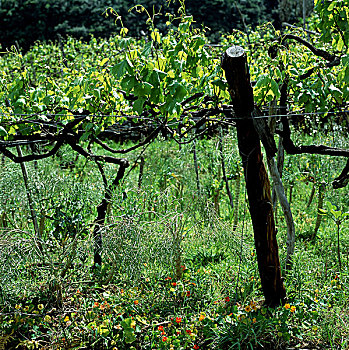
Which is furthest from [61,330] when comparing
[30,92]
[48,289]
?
[30,92]

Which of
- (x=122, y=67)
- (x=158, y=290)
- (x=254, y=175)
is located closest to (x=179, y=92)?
(x=122, y=67)

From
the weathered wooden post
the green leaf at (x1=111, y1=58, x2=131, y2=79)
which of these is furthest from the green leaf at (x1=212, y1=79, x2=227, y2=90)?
the green leaf at (x1=111, y1=58, x2=131, y2=79)

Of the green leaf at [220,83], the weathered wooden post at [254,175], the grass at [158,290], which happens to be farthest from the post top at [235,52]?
the grass at [158,290]

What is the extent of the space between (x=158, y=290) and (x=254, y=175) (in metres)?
1.34

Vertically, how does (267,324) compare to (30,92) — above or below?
below

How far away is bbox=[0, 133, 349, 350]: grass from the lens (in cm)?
272

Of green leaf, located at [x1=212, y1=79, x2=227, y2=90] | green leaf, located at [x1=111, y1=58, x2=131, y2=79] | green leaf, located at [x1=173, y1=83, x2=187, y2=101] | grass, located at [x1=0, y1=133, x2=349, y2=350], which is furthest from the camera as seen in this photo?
grass, located at [x1=0, y1=133, x2=349, y2=350]

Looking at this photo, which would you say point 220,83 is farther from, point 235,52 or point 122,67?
point 122,67

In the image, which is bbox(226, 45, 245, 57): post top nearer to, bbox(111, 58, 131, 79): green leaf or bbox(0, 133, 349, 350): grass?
bbox(111, 58, 131, 79): green leaf

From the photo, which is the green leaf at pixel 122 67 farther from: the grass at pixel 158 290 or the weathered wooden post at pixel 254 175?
the grass at pixel 158 290

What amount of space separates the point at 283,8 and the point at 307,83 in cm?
230

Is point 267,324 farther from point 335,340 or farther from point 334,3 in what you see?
point 334,3

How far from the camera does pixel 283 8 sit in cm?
482

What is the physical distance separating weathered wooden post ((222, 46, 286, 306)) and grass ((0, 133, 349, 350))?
0.21 metres
